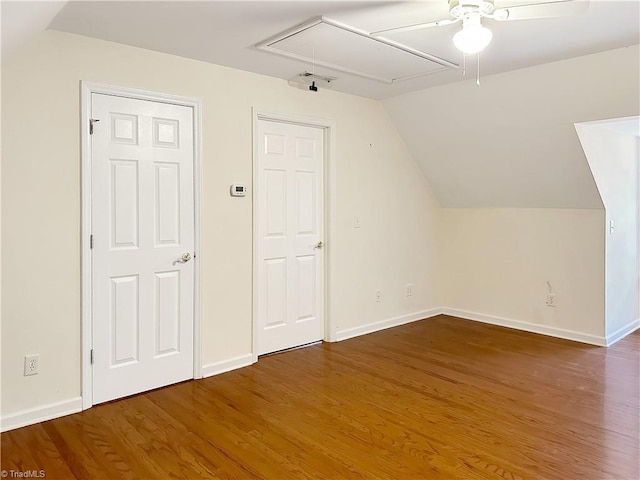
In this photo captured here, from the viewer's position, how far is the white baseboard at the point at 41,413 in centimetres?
279

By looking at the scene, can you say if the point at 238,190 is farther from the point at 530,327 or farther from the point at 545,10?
the point at 530,327

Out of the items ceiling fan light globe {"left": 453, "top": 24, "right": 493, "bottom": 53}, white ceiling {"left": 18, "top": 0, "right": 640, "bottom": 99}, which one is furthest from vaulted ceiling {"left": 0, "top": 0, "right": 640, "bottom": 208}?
ceiling fan light globe {"left": 453, "top": 24, "right": 493, "bottom": 53}

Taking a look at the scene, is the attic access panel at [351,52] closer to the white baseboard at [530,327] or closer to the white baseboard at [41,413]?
the white baseboard at [41,413]

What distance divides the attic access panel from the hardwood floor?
2.40 metres

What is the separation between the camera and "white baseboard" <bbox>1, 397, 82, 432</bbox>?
9.14 ft

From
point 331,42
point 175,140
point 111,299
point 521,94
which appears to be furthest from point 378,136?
point 111,299

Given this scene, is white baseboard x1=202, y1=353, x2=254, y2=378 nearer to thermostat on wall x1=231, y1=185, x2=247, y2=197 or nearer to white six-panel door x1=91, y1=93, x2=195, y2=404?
white six-panel door x1=91, y1=93, x2=195, y2=404

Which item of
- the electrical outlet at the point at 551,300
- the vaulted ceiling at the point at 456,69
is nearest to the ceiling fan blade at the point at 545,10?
the vaulted ceiling at the point at 456,69

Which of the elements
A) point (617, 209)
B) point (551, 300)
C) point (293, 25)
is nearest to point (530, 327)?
point (551, 300)

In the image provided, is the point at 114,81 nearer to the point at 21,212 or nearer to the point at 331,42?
the point at 21,212

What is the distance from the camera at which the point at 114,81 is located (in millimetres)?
3148

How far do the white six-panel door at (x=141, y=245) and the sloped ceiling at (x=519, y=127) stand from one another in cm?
244

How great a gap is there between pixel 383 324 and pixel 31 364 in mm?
3276

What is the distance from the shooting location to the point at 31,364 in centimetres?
286
